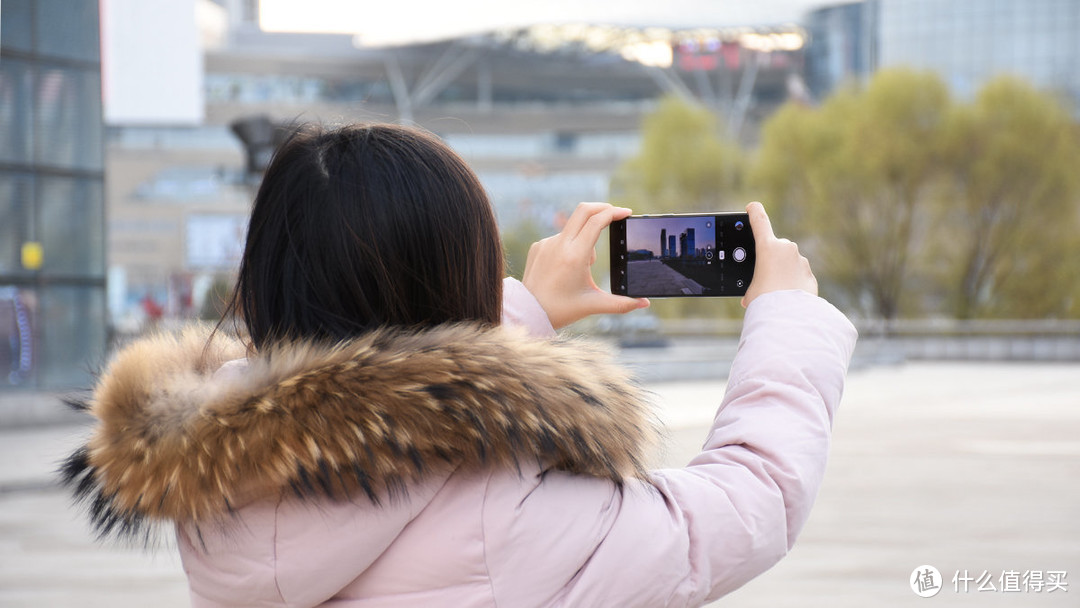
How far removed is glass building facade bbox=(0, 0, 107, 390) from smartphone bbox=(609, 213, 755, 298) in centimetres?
1131

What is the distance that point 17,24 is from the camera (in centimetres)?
1219

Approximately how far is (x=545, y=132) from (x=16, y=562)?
51.2 metres

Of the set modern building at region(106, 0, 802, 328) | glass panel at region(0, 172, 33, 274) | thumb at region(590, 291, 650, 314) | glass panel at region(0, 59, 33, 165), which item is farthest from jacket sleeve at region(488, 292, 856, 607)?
modern building at region(106, 0, 802, 328)

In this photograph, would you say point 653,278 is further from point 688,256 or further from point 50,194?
point 50,194

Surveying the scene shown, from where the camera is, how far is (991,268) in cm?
2806

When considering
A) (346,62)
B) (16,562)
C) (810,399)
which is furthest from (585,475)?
(346,62)

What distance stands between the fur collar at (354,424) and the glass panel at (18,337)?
1145cm

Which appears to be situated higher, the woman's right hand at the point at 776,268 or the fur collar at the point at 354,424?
the woman's right hand at the point at 776,268

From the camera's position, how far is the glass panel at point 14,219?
11688 millimetres

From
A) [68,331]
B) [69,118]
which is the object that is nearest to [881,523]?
[68,331]

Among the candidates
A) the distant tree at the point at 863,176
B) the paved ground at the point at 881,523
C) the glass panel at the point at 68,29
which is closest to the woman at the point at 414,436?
the paved ground at the point at 881,523

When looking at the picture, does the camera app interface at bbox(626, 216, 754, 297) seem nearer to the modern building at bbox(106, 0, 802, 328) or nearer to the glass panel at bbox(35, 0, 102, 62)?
the glass panel at bbox(35, 0, 102, 62)

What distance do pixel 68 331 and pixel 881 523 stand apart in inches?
348

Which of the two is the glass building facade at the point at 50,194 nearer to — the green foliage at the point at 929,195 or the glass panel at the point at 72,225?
the glass panel at the point at 72,225
